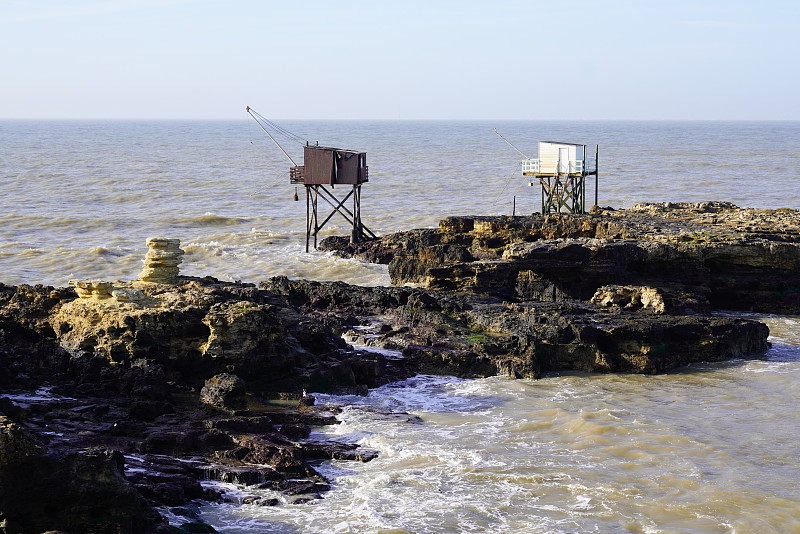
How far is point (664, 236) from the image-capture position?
2288 centimetres

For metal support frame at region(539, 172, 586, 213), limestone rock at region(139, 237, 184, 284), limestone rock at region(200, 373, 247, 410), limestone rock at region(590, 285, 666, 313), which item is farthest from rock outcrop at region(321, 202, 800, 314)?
metal support frame at region(539, 172, 586, 213)

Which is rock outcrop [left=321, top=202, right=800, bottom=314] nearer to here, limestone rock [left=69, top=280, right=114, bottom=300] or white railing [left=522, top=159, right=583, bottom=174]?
limestone rock [left=69, top=280, right=114, bottom=300]

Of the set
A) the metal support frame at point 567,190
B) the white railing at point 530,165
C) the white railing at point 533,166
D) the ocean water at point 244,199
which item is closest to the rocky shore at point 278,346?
the ocean water at point 244,199

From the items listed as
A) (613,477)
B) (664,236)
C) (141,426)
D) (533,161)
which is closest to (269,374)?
(141,426)

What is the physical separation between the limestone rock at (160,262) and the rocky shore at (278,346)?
28 mm

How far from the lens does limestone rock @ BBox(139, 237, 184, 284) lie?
15.8m

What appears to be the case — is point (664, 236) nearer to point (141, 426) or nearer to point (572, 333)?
point (572, 333)

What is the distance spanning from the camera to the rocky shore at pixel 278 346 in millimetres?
9742

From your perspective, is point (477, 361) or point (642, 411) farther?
point (477, 361)

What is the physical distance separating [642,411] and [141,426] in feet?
25.1

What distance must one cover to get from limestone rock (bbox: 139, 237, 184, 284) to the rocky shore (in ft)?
0.09

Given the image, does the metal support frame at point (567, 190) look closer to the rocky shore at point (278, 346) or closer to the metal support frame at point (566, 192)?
the metal support frame at point (566, 192)

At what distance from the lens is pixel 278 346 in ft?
46.7

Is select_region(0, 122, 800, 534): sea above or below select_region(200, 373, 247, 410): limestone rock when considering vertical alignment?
below
